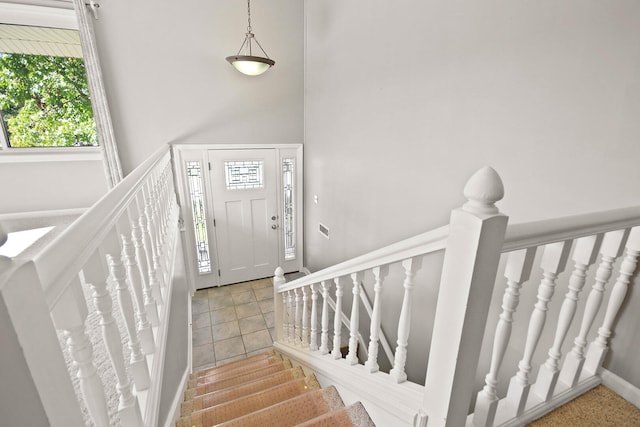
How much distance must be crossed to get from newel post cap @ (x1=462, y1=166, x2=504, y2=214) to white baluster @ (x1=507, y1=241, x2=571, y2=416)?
367mm

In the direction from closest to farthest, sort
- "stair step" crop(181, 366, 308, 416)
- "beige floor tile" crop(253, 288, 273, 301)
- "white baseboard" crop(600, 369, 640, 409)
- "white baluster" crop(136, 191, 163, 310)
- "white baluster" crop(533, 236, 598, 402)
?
"white baluster" crop(533, 236, 598, 402) → "white baseboard" crop(600, 369, 640, 409) → "white baluster" crop(136, 191, 163, 310) → "stair step" crop(181, 366, 308, 416) → "beige floor tile" crop(253, 288, 273, 301)

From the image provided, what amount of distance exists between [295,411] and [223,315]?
252 centimetres

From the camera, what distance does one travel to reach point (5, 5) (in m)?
2.84

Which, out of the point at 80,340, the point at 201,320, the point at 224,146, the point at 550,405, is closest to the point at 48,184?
the point at 224,146

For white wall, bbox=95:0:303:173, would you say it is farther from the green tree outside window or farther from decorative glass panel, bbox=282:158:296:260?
decorative glass panel, bbox=282:158:296:260

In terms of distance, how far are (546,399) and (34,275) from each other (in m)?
1.60

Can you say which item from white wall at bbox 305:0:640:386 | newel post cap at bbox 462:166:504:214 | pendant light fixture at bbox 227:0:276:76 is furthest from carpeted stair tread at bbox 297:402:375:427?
pendant light fixture at bbox 227:0:276:76

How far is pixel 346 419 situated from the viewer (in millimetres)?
1442

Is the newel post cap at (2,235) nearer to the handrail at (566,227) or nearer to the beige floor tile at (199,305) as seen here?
the handrail at (566,227)

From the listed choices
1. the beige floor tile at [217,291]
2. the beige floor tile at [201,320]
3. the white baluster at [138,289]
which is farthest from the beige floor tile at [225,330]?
the white baluster at [138,289]

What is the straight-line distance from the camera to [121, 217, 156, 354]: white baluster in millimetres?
1096

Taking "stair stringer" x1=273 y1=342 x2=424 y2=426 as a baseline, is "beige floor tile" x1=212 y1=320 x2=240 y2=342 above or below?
below

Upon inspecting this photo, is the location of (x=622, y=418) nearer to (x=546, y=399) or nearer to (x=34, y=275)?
(x=546, y=399)

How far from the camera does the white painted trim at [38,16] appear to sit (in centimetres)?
288
